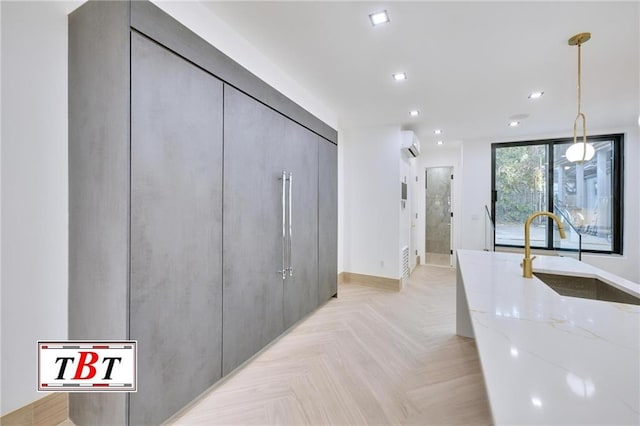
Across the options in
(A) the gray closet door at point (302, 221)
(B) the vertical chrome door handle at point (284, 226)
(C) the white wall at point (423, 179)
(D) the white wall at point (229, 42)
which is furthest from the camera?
(C) the white wall at point (423, 179)

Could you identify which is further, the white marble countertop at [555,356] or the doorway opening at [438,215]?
the doorway opening at [438,215]

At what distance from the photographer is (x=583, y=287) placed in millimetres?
1891

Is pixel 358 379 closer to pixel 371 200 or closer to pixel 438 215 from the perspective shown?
pixel 371 200

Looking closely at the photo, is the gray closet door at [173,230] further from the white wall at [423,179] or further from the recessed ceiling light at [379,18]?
the white wall at [423,179]

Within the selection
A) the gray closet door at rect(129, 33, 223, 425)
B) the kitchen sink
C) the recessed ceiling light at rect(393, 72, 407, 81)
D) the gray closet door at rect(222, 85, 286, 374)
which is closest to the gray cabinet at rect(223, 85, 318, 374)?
the gray closet door at rect(222, 85, 286, 374)

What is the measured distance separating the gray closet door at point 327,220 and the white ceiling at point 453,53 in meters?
0.75

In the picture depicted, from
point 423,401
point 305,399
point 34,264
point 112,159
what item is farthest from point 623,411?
point 34,264

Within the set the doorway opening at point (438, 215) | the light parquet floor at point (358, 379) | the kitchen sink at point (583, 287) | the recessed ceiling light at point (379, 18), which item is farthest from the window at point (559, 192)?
the recessed ceiling light at point (379, 18)

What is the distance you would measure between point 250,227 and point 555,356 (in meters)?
1.92

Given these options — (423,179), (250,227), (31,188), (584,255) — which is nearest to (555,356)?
(250,227)

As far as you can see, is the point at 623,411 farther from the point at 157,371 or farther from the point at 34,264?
the point at 34,264

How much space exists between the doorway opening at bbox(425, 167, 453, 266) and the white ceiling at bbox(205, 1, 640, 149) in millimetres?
2624
